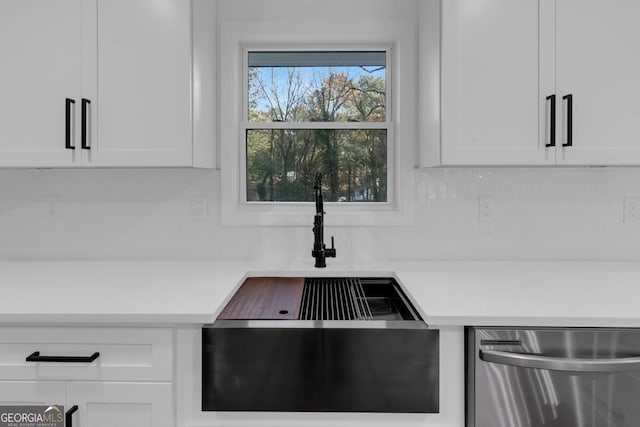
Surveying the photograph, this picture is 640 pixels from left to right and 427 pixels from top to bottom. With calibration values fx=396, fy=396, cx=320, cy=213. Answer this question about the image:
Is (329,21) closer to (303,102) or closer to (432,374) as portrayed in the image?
(303,102)

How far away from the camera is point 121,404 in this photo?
1091 mm

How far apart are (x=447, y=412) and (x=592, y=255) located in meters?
1.25

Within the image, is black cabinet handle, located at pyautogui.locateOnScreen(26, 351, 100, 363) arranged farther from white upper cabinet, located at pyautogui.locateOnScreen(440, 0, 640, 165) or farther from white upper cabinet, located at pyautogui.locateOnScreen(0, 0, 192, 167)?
white upper cabinet, located at pyautogui.locateOnScreen(440, 0, 640, 165)

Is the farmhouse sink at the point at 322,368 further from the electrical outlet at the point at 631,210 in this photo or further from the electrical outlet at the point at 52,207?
the electrical outlet at the point at 631,210

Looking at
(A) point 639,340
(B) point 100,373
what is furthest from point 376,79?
(B) point 100,373

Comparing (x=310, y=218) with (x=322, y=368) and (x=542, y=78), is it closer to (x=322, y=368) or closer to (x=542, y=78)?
(x=322, y=368)

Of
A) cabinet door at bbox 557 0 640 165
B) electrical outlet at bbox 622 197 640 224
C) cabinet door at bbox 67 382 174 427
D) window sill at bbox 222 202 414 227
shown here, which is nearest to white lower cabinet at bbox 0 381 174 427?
cabinet door at bbox 67 382 174 427

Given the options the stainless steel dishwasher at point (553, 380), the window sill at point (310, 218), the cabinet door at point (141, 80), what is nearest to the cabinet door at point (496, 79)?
the window sill at point (310, 218)

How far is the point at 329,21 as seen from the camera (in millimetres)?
1821

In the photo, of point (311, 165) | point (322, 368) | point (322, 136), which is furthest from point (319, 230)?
point (322, 368)

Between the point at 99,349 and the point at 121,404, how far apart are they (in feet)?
0.53

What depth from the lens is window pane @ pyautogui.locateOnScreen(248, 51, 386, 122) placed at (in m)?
1.95

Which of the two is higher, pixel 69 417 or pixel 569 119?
pixel 569 119

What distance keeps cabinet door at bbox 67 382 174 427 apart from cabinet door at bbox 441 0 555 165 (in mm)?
1216
